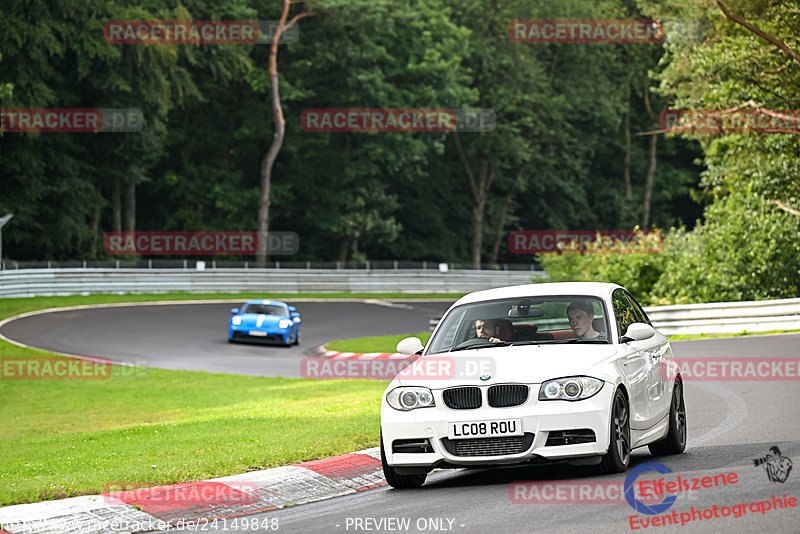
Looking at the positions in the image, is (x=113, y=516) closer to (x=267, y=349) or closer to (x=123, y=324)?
(x=267, y=349)

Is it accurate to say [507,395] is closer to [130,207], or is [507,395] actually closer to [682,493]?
[682,493]

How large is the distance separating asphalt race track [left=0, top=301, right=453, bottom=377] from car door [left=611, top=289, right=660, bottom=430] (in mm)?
15187

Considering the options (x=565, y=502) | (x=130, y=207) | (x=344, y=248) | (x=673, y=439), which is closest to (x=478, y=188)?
(x=344, y=248)

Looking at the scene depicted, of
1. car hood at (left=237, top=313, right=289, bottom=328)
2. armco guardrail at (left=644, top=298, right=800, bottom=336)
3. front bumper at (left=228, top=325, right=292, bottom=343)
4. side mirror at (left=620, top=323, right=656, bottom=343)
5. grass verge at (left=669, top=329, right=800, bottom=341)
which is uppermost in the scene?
side mirror at (left=620, top=323, right=656, bottom=343)

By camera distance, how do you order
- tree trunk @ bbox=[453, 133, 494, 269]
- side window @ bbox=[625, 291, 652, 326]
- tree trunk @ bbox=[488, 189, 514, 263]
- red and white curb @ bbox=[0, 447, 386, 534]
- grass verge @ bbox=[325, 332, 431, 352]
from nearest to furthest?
red and white curb @ bbox=[0, 447, 386, 534], side window @ bbox=[625, 291, 652, 326], grass verge @ bbox=[325, 332, 431, 352], tree trunk @ bbox=[453, 133, 494, 269], tree trunk @ bbox=[488, 189, 514, 263]

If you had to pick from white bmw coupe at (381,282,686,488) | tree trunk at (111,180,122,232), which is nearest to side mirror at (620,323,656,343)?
white bmw coupe at (381,282,686,488)

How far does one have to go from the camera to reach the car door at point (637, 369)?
30.8ft

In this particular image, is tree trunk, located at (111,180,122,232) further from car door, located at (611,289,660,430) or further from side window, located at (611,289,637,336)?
car door, located at (611,289,660,430)

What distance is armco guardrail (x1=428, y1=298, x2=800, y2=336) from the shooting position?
81.7 feet

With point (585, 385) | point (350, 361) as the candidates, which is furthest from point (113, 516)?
point (350, 361)

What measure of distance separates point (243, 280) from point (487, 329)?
45.0 meters

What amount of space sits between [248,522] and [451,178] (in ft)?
229

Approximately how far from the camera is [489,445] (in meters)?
8.71

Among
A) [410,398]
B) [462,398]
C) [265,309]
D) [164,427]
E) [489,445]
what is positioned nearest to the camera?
[489,445]
